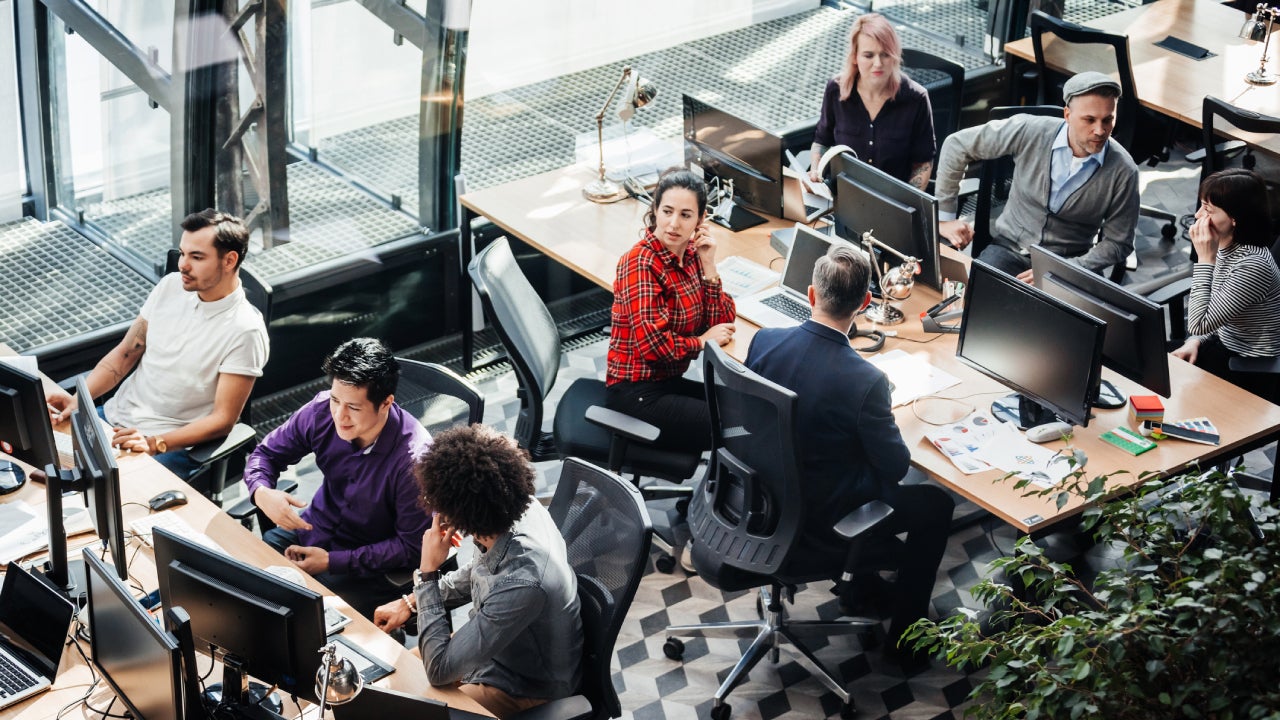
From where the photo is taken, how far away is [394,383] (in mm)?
4031

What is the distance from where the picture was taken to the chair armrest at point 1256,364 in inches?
195

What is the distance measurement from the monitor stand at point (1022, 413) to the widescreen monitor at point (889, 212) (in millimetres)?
674

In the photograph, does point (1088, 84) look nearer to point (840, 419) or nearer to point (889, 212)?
point (889, 212)

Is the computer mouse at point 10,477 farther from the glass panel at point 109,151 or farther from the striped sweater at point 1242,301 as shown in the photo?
the striped sweater at point 1242,301

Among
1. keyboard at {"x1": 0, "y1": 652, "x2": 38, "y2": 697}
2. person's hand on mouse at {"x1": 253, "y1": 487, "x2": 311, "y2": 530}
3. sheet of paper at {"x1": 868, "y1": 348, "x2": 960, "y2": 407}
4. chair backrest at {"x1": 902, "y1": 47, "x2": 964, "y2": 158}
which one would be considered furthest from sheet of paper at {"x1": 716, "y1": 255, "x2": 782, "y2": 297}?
keyboard at {"x1": 0, "y1": 652, "x2": 38, "y2": 697}

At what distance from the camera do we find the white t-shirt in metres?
4.62

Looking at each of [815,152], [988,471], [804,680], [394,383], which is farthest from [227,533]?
[815,152]

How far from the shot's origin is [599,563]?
365 cm

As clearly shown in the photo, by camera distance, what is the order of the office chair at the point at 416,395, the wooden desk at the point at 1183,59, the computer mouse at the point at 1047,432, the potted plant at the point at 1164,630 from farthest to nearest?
the wooden desk at the point at 1183,59, the computer mouse at the point at 1047,432, the office chair at the point at 416,395, the potted plant at the point at 1164,630

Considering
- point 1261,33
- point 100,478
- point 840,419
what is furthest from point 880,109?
point 100,478

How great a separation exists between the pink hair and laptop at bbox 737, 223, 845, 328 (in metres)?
1.16

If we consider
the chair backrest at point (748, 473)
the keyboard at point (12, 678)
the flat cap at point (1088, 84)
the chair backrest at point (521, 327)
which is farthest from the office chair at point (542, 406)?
the flat cap at point (1088, 84)

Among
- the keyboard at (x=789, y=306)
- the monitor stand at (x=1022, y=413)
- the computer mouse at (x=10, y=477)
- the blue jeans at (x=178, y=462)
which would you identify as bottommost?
the blue jeans at (x=178, y=462)

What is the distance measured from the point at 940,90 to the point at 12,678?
5732 millimetres
